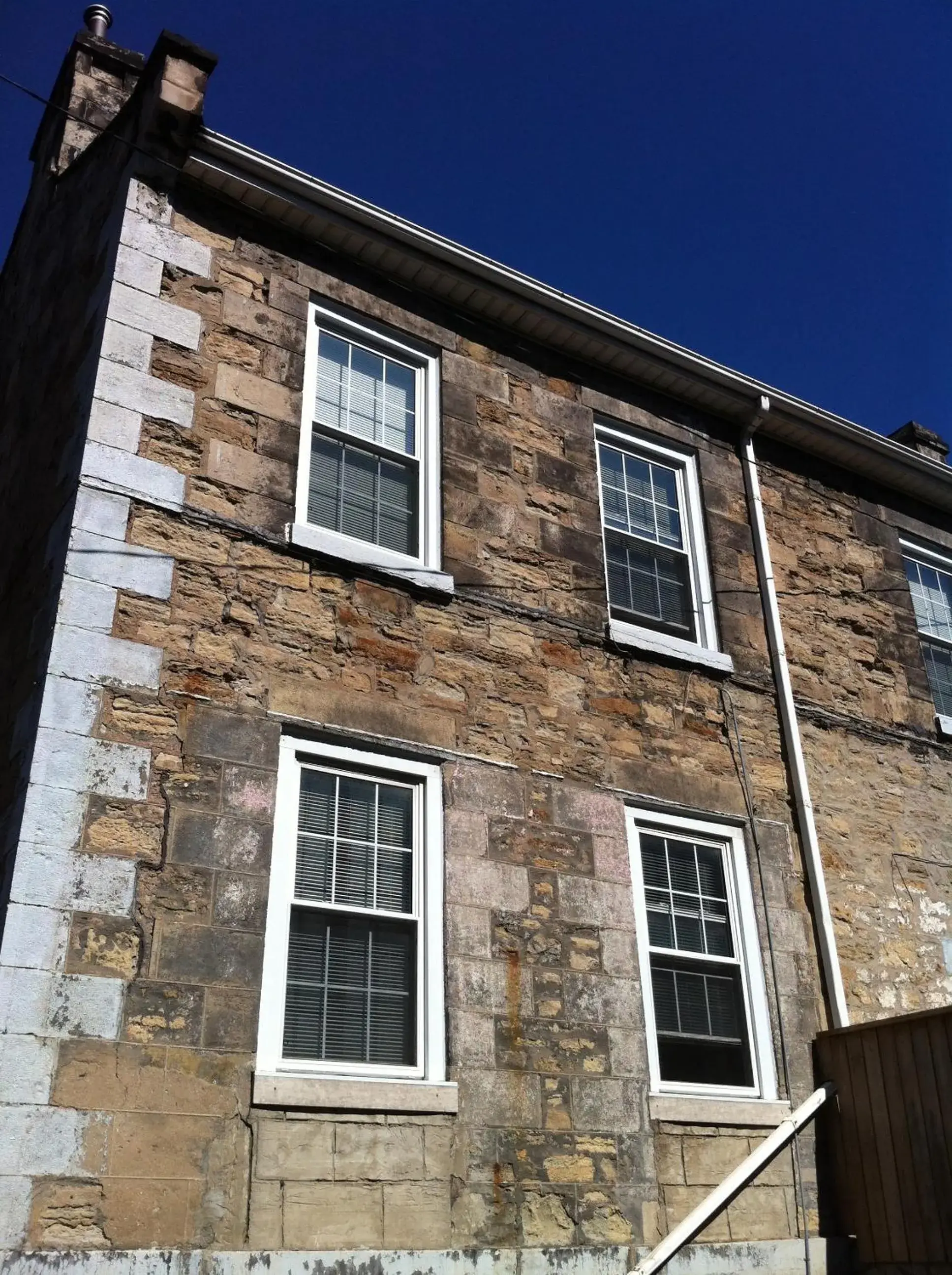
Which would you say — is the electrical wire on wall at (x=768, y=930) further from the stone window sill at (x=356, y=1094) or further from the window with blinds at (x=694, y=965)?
the stone window sill at (x=356, y=1094)

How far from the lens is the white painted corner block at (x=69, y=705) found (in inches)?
251

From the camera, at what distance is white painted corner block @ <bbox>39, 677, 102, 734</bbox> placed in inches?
251

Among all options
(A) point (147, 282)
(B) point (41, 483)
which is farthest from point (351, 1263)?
(A) point (147, 282)

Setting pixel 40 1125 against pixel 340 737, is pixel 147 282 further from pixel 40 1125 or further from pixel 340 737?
pixel 40 1125

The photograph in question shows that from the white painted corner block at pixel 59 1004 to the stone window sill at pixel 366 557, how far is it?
2935mm

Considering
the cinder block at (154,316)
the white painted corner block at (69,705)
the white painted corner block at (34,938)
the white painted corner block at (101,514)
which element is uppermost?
the cinder block at (154,316)

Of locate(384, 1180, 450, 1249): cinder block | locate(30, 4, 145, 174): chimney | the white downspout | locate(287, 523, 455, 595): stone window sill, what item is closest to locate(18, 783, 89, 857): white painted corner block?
locate(287, 523, 455, 595): stone window sill

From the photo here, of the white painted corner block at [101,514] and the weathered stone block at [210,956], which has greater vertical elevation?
the white painted corner block at [101,514]

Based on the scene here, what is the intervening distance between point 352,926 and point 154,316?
3.97 meters

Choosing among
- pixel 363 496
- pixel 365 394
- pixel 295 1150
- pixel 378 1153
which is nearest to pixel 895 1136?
pixel 378 1153

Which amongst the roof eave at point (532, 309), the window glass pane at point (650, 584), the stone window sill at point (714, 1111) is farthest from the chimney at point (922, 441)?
the stone window sill at point (714, 1111)

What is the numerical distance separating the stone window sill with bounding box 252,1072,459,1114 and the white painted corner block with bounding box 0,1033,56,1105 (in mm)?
1029

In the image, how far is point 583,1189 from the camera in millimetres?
6934

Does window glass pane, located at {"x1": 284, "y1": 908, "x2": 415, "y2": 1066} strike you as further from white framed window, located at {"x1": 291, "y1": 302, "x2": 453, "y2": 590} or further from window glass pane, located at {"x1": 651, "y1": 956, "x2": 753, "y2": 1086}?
white framed window, located at {"x1": 291, "y1": 302, "x2": 453, "y2": 590}
